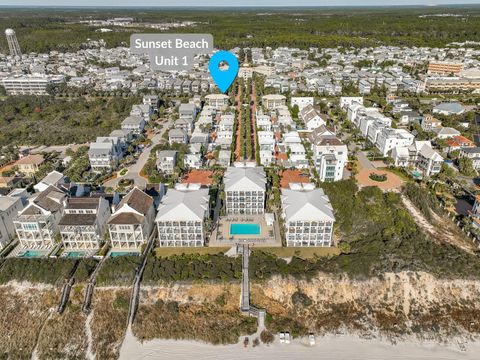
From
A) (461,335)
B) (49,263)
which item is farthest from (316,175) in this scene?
(49,263)

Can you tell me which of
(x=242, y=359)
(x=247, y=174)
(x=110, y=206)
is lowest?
(x=242, y=359)

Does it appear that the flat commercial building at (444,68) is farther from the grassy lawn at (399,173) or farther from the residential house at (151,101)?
the residential house at (151,101)

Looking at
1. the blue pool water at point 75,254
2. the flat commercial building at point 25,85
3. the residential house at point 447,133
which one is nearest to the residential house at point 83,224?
the blue pool water at point 75,254

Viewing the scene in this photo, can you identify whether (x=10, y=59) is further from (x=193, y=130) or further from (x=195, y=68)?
(x=193, y=130)

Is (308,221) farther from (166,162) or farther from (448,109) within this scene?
(448,109)

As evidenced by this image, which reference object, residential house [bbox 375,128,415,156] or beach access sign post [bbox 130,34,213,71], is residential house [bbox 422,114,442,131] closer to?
residential house [bbox 375,128,415,156]
